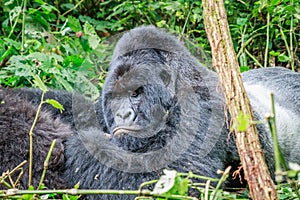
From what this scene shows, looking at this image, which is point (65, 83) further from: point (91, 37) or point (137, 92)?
point (137, 92)

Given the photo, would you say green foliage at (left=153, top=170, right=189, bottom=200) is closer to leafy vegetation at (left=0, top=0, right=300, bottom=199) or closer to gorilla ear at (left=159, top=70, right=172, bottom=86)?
gorilla ear at (left=159, top=70, right=172, bottom=86)

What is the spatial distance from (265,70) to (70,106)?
1.38 meters

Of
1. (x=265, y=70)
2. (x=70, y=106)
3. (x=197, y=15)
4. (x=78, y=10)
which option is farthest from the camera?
(x=78, y=10)

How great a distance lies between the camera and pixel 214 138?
2.29m

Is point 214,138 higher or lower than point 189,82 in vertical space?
lower

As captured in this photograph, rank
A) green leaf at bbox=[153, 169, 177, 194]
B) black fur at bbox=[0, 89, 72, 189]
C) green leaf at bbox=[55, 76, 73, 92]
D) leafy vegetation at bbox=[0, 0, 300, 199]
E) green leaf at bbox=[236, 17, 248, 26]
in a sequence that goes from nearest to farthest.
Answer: green leaf at bbox=[153, 169, 177, 194]
black fur at bbox=[0, 89, 72, 189]
green leaf at bbox=[55, 76, 73, 92]
leafy vegetation at bbox=[0, 0, 300, 199]
green leaf at bbox=[236, 17, 248, 26]

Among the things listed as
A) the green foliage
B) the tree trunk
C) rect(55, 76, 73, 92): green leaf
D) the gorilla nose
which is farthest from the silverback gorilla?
the green foliage

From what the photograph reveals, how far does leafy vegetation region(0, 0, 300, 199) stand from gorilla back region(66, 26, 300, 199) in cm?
59

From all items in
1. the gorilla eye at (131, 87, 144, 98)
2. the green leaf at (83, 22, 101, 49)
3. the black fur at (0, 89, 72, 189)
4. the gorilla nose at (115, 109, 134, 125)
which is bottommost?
the black fur at (0, 89, 72, 189)

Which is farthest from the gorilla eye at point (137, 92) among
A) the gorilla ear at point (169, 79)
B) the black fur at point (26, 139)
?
the black fur at point (26, 139)

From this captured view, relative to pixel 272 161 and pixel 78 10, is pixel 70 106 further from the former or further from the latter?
pixel 78 10

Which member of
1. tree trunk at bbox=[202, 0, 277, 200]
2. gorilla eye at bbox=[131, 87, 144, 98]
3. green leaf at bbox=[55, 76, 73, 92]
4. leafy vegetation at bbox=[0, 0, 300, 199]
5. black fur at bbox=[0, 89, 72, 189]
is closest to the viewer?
tree trunk at bbox=[202, 0, 277, 200]

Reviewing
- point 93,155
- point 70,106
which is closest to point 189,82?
point 93,155

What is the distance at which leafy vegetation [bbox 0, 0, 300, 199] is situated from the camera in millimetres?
3020
